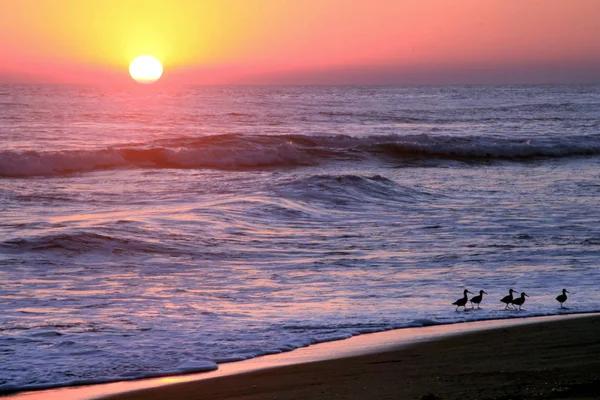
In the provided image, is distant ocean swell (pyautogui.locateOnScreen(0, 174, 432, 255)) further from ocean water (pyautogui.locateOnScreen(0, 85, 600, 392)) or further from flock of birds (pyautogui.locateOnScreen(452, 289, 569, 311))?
flock of birds (pyautogui.locateOnScreen(452, 289, 569, 311))

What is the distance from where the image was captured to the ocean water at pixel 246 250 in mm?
7477

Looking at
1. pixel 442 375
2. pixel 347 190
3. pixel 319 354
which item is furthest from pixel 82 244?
pixel 347 190

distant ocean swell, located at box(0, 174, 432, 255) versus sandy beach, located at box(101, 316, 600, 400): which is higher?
distant ocean swell, located at box(0, 174, 432, 255)

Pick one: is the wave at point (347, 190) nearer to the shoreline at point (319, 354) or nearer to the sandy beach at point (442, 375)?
the shoreline at point (319, 354)

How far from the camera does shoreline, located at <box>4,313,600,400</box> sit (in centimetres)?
589

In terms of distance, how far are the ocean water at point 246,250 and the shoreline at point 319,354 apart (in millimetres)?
149

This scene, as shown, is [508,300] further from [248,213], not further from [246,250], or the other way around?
[248,213]

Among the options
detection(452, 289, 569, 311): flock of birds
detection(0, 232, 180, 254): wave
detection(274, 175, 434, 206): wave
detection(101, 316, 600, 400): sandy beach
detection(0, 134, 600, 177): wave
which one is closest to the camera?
detection(101, 316, 600, 400): sandy beach

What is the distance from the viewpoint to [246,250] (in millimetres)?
12281

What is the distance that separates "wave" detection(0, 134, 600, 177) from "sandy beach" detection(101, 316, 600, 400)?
67.2ft

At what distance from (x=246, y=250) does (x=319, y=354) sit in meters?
5.64

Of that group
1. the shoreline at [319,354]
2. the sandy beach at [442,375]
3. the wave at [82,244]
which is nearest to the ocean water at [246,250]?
the wave at [82,244]

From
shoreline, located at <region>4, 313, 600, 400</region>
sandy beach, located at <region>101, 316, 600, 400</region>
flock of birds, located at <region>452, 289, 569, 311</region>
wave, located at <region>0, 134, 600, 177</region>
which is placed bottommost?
sandy beach, located at <region>101, 316, 600, 400</region>

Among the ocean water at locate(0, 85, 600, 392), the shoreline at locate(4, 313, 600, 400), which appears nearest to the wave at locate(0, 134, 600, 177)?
the ocean water at locate(0, 85, 600, 392)
